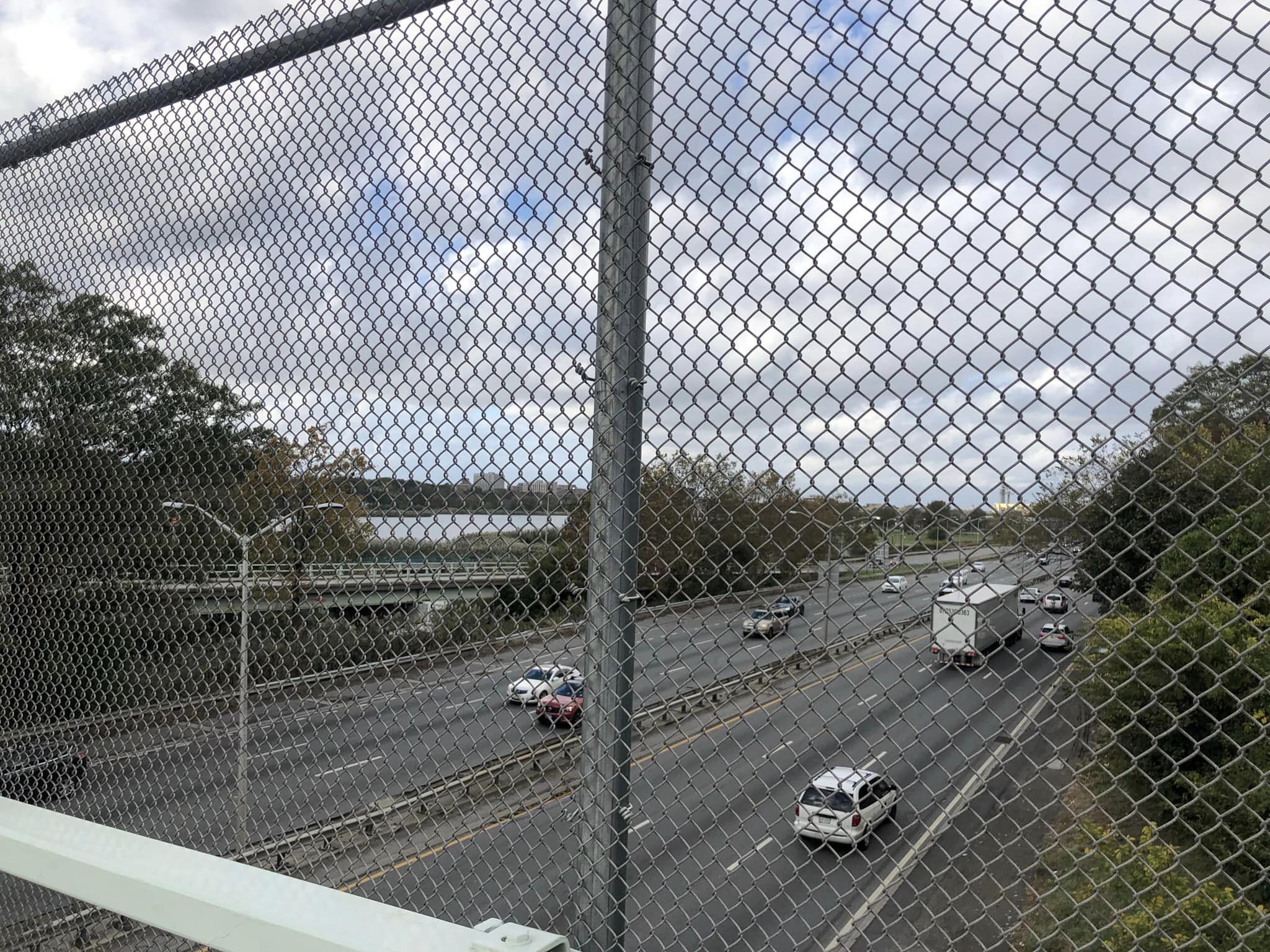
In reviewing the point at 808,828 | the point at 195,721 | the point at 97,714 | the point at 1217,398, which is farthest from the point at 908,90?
the point at 97,714

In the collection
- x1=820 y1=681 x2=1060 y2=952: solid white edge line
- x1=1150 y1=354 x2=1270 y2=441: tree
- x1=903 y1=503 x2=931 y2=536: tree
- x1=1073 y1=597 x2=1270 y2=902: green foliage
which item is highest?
Result: x1=1150 y1=354 x2=1270 y2=441: tree

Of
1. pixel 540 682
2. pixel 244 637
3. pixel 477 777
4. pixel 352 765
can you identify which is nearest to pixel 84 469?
pixel 244 637

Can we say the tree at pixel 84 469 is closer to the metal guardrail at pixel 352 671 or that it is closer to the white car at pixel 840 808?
the metal guardrail at pixel 352 671

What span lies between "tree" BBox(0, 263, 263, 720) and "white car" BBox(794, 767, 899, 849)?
6.79 ft

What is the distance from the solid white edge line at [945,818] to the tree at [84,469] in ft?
7.42

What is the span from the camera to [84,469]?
322 centimetres

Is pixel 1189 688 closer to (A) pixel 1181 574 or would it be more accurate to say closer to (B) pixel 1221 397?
(A) pixel 1181 574

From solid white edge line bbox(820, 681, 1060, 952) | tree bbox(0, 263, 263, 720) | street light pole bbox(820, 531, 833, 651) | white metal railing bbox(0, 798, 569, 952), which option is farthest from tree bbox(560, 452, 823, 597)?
tree bbox(0, 263, 263, 720)

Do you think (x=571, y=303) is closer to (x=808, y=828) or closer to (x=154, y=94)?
(x=808, y=828)

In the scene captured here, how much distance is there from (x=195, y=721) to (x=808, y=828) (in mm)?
2235

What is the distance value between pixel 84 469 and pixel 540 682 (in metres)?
2.31

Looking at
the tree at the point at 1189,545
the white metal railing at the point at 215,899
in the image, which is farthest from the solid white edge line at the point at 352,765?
the tree at the point at 1189,545

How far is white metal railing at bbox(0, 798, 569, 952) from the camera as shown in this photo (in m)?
1.66

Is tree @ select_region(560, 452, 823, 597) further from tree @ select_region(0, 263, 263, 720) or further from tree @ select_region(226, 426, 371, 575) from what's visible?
tree @ select_region(0, 263, 263, 720)
